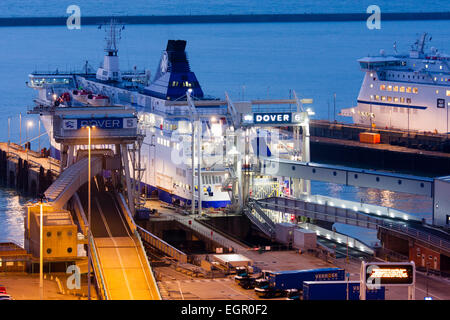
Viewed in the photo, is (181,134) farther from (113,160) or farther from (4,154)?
(4,154)

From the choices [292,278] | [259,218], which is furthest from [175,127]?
[292,278]

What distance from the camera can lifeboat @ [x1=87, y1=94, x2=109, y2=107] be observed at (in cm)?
6128

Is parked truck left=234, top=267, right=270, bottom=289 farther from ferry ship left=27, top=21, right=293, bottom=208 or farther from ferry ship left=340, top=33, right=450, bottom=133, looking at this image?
ferry ship left=340, top=33, right=450, bottom=133

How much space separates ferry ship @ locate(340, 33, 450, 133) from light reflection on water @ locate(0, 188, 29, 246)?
39.1 meters

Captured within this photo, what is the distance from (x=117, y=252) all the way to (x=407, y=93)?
183 feet

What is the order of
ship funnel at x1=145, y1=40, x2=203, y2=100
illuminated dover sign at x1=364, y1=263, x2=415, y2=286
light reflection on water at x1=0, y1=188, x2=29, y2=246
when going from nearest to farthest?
illuminated dover sign at x1=364, y1=263, x2=415, y2=286, light reflection on water at x1=0, y1=188, x2=29, y2=246, ship funnel at x1=145, y1=40, x2=203, y2=100

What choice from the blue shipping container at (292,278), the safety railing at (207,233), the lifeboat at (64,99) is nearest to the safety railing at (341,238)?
the safety railing at (207,233)

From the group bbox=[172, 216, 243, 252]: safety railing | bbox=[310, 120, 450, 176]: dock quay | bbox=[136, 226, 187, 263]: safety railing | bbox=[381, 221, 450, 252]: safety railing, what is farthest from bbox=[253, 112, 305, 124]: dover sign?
bbox=[310, 120, 450, 176]: dock quay

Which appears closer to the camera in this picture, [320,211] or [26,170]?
[320,211]

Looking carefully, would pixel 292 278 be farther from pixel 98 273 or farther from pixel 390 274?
pixel 390 274

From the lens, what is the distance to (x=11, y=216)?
5419 centimetres

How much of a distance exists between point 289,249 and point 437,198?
6089 mm

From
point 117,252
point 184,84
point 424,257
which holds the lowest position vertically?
point 424,257

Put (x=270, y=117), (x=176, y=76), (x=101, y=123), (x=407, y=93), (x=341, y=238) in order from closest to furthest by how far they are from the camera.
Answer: (x=341, y=238)
(x=101, y=123)
(x=270, y=117)
(x=176, y=76)
(x=407, y=93)
